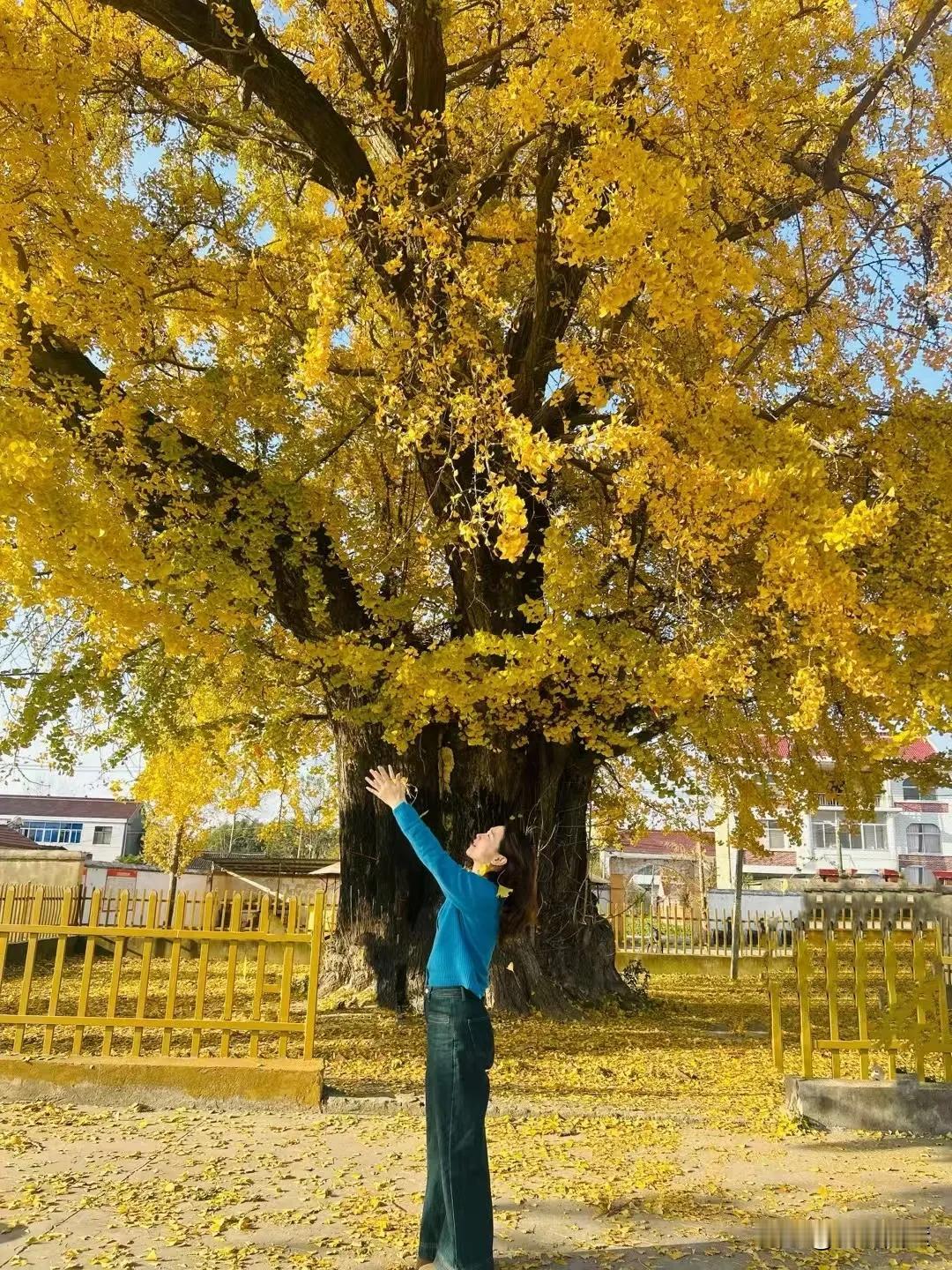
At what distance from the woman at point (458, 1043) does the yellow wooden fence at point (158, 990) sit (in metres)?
2.03

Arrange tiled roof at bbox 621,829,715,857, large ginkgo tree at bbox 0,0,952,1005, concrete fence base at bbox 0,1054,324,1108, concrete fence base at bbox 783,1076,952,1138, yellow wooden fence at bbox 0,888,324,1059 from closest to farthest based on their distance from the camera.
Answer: concrete fence base at bbox 783,1076,952,1138 < concrete fence base at bbox 0,1054,324,1108 < yellow wooden fence at bbox 0,888,324,1059 < large ginkgo tree at bbox 0,0,952,1005 < tiled roof at bbox 621,829,715,857

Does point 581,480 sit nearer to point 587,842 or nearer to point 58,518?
point 587,842

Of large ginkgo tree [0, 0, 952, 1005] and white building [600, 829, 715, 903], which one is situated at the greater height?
large ginkgo tree [0, 0, 952, 1005]

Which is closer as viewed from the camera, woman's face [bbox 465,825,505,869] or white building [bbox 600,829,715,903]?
woman's face [bbox 465,825,505,869]

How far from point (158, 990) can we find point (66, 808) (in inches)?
1755

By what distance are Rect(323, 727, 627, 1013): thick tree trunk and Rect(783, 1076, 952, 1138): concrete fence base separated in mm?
4115

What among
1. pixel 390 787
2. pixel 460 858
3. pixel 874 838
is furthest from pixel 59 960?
pixel 874 838

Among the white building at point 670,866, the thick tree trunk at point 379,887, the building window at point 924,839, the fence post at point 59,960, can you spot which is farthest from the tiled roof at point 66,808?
the fence post at point 59,960

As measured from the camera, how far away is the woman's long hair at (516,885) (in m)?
3.31

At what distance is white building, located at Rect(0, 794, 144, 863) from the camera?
166ft

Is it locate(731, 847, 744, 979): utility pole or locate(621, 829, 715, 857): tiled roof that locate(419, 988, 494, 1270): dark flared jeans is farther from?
locate(621, 829, 715, 857): tiled roof

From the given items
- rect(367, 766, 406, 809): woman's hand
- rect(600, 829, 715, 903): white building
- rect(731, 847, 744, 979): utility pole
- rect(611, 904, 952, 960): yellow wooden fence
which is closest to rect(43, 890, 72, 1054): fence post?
rect(367, 766, 406, 809): woman's hand

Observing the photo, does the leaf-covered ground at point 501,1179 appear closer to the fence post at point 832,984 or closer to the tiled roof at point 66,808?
the fence post at point 832,984

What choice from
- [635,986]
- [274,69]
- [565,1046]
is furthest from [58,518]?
[635,986]
